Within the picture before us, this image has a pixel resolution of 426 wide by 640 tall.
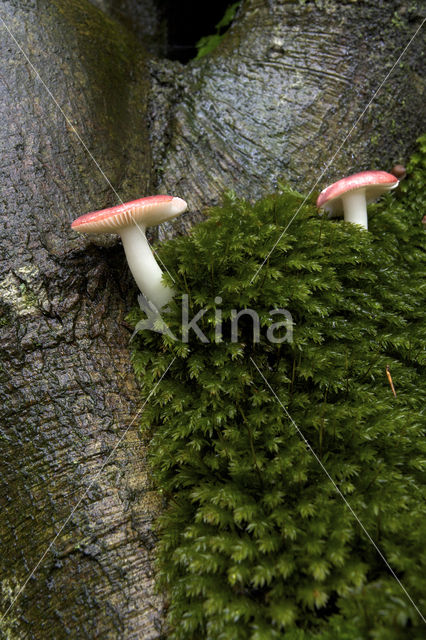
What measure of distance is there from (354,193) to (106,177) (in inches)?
47.3

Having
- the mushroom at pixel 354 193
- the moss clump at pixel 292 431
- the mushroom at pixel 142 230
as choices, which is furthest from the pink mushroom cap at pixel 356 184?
the mushroom at pixel 142 230

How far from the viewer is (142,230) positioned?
1.75m

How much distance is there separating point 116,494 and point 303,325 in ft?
3.19

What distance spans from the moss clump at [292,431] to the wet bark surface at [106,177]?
16 centimetres

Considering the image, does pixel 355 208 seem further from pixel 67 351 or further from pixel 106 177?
pixel 67 351

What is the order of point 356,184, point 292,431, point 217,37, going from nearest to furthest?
point 292,431, point 356,184, point 217,37

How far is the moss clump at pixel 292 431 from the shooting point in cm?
113

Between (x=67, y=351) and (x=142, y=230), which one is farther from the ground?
(x=142, y=230)

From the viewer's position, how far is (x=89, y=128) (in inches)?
79.6

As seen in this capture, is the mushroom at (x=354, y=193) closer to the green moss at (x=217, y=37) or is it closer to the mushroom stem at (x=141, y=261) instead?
the mushroom stem at (x=141, y=261)

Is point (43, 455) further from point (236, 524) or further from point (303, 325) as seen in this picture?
point (303, 325)

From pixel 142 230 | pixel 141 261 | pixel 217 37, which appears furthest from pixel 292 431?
pixel 217 37

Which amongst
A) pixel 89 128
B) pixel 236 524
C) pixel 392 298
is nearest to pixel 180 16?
pixel 89 128

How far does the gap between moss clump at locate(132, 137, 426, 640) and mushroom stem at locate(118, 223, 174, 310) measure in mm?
101
